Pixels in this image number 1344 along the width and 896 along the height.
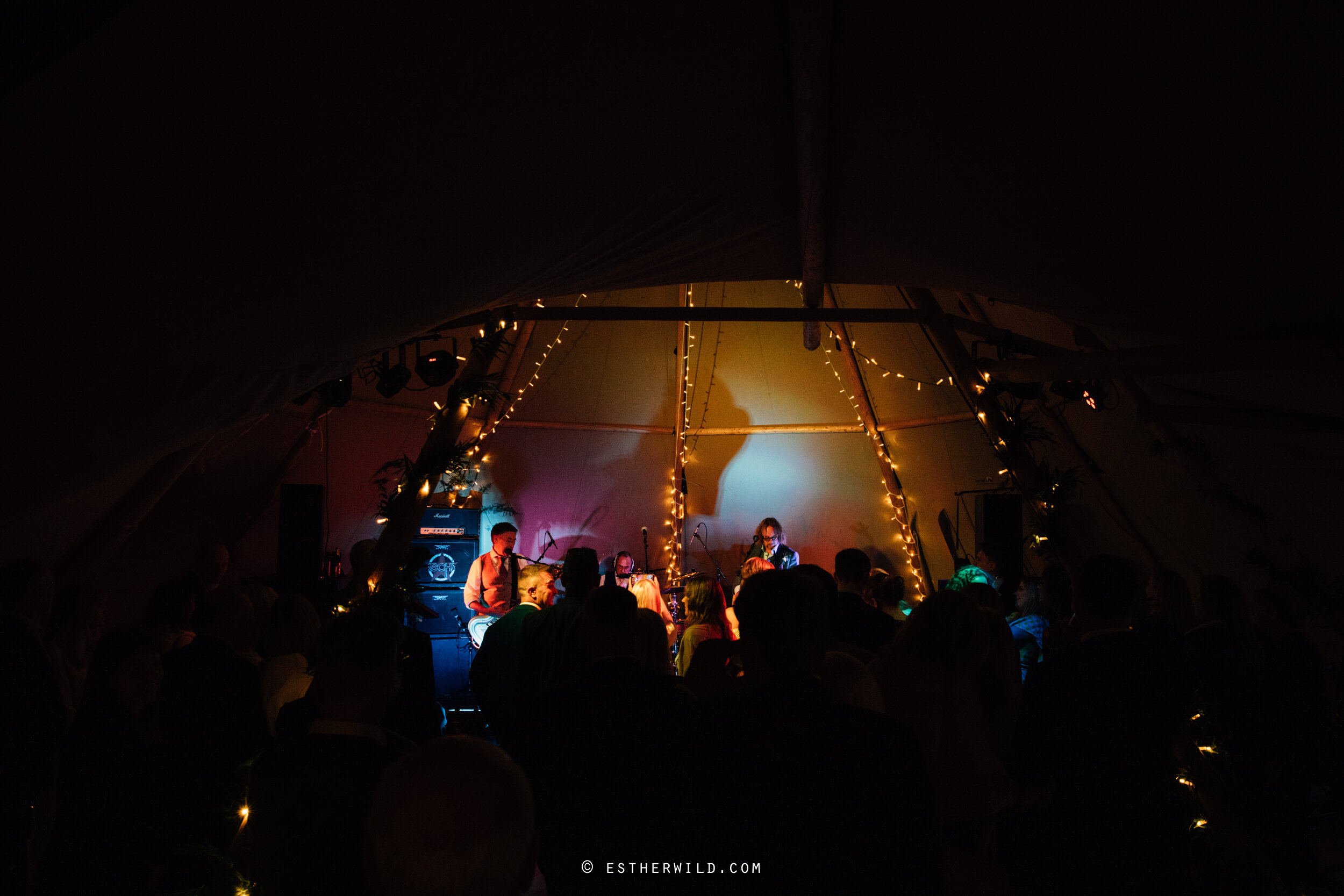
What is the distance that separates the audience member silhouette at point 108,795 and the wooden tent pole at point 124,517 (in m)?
2.97

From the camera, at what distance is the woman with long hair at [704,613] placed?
4098mm

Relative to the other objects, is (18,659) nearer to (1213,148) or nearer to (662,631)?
(662,631)

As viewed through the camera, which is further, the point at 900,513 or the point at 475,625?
the point at 900,513

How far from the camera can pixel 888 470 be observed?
9.59 meters

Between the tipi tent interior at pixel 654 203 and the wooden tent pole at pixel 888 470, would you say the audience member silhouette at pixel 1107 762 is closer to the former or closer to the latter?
the tipi tent interior at pixel 654 203

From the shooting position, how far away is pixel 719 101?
9.06 feet

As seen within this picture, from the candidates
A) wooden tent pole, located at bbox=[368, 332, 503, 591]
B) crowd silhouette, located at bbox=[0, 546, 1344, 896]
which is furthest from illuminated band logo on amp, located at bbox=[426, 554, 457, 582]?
crowd silhouette, located at bbox=[0, 546, 1344, 896]

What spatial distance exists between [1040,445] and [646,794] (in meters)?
7.62

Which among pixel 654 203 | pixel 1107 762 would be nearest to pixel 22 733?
pixel 654 203

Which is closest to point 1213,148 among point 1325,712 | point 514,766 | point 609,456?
point 514,766

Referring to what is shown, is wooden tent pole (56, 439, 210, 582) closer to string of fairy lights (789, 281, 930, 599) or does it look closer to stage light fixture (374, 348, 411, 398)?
stage light fixture (374, 348, 411, 398)

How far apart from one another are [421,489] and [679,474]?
17.7ft

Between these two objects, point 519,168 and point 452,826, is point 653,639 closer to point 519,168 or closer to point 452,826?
point 519,168

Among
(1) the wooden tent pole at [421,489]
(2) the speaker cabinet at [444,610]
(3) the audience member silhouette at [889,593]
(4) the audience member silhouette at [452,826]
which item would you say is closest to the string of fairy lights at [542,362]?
(2) the speaker cabinet at [444,610]
